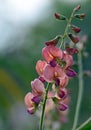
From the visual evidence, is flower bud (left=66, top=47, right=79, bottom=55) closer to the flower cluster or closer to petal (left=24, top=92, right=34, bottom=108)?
the flower cluster

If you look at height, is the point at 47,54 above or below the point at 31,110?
above

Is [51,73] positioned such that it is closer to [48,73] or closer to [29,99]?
[48,73]

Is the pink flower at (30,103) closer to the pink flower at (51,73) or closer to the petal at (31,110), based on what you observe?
the petal at (31,110)

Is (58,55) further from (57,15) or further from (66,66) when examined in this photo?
(57,15)

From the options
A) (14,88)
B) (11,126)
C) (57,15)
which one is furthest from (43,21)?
(57,15)

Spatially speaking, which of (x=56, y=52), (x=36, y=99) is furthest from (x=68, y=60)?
(x=36, y=99)

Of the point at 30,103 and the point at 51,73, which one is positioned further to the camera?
the point at 30,103

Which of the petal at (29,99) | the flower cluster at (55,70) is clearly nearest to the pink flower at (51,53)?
the flower cluster at (55,70)
